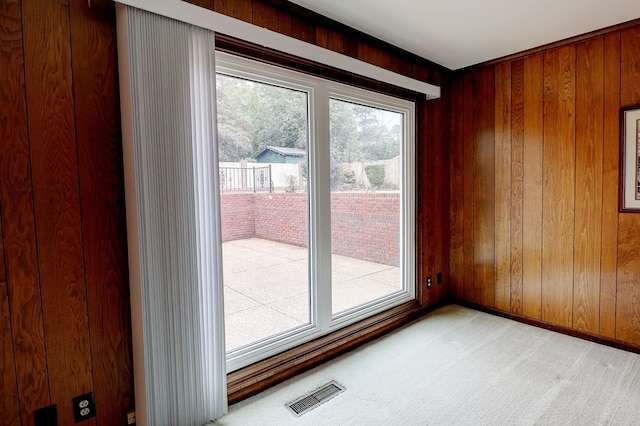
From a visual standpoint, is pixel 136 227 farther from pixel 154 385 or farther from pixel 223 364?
pixel 223 364

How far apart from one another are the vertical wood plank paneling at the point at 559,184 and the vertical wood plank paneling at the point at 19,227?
3.54 metres

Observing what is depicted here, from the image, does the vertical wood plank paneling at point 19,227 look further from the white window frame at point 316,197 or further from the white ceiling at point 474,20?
the white ceiling at point 474,20

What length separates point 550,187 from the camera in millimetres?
2941

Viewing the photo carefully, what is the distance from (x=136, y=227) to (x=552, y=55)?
3.39 m

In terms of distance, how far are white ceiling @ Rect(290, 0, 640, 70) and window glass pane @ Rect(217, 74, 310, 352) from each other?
0.69 m

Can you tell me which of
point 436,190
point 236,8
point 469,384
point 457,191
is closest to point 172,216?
point 236,8

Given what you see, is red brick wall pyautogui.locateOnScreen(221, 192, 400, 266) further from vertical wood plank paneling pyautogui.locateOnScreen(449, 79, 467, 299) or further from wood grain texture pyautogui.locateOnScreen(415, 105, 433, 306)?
vertical wood plank paneling pyautogui.locateOnScreen(449, 79, 467, 299)

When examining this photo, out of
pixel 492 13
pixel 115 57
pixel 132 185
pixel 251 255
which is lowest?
pixel 251 255

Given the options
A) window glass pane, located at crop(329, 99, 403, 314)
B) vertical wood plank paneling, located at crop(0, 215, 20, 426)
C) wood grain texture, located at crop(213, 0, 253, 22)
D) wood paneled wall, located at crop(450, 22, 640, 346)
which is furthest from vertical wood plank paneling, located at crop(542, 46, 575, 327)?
vertical wood plank paneling, located at crop(0, 215, 20, 426)

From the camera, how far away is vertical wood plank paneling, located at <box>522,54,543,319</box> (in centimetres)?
298

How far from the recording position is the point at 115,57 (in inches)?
64.9

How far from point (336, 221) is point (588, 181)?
204 centimetres

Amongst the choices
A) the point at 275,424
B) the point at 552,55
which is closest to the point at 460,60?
the point at 552,55

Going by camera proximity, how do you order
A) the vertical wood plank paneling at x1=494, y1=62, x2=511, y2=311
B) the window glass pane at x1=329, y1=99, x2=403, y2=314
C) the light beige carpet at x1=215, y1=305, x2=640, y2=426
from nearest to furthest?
1. the light beige carpet at x1=215, y1=305, x2=640, y2=426
2. the window glass pane at x1=329, y1=99, x2=403, y2=314
3. the vertical wood plank paneling at x1=494, y1=62, x2=511, y2=311
